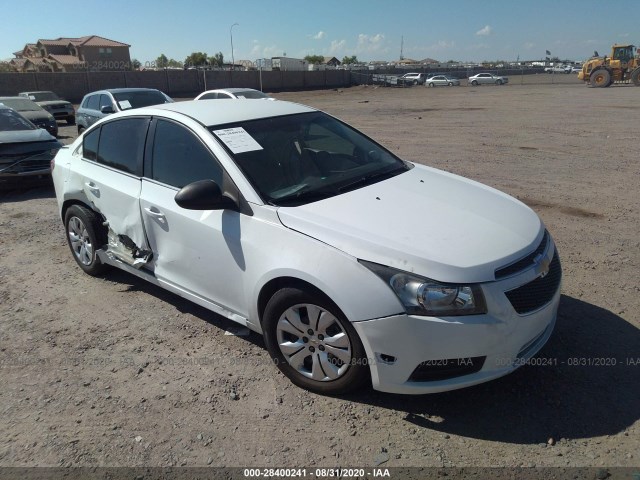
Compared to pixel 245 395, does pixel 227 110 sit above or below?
above

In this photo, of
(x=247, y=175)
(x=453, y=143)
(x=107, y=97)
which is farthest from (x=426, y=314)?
(x=107, y=97)

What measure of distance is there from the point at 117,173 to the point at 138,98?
9843mm

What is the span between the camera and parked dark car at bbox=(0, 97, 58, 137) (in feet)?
52.9

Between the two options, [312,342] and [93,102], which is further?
[93,102]

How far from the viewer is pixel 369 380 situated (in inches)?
121

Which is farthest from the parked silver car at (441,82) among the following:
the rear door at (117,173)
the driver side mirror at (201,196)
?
the driver side mirror at (201,196)

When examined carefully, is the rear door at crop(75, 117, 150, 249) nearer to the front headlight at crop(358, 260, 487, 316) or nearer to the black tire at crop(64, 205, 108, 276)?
the black tire at crop(64, 205, 108, 276)

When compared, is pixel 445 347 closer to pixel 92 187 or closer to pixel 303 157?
pixel 303 157

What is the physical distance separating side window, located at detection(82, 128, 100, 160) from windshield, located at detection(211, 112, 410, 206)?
5.61ft

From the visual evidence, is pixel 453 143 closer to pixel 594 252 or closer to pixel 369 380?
pixel 594 252

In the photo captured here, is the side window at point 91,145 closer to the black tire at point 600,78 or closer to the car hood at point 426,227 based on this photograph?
the car hood at point 426,227

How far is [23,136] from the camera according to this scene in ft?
29.4

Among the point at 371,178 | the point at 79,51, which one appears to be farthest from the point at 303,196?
the point at 79,51

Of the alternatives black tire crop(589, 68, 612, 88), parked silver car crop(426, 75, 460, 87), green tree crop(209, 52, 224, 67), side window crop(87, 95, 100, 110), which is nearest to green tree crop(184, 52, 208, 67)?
green tree crop(209, 52, 224, 67)
